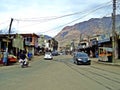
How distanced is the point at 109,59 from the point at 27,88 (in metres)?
36.8

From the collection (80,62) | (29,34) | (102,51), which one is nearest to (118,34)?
(102,51)

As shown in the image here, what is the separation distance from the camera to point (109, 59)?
1970 inches

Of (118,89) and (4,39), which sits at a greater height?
(4,39)

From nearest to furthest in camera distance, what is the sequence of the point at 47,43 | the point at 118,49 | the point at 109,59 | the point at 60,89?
1. the point at 60,89
2. the point at 109,59
3. the point at 118,49
4. the point at 47,43

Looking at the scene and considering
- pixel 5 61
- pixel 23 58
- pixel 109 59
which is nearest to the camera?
pixel 23 58

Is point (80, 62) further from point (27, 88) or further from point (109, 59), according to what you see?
point (27, 88)

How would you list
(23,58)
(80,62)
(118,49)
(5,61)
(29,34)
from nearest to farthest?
(23,58) → (5,61) → (80,62) → (118,49) → (29,34)

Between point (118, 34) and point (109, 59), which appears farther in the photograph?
point (118, 34)

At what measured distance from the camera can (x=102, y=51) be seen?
5294 cm

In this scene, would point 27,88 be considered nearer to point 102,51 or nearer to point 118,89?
point 118,89

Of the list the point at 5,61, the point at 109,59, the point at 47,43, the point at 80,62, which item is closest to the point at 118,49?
the point at 109,59

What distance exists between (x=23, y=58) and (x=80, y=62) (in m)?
11.1

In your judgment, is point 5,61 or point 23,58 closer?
point 23,58

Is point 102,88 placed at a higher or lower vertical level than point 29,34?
lower
